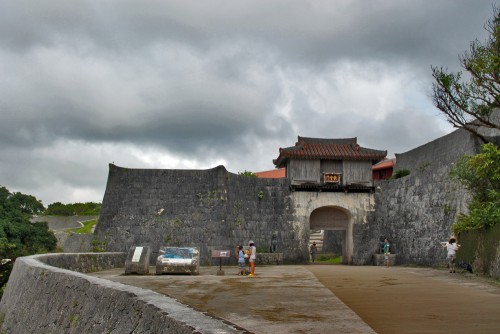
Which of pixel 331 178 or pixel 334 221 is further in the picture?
pixel 334 221

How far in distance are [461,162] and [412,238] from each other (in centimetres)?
603

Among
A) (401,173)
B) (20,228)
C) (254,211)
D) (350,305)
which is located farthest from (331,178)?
(350,305)

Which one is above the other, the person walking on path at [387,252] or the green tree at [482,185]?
the green tree at [482,185]

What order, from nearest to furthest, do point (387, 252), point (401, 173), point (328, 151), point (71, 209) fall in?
1. point (387, 252)
2. point (401, 173)
3. point (328, 151)
4. point (71, 209)

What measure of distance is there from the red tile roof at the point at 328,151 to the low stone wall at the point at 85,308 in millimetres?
17223

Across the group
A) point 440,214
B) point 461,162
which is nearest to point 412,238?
point 440,214

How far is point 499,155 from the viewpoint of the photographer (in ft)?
54.0

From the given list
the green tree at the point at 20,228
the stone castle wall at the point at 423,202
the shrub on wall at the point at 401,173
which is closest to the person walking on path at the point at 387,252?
the stone castle wall at the point at 423,202

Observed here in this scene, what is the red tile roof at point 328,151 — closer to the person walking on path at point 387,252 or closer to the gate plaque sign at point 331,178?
the gate plaque sign at point 331,178

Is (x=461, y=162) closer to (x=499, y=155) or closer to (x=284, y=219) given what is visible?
(x=499, y=155)

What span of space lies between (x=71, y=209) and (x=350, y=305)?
57.6 m

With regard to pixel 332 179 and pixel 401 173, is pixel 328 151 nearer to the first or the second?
pixel 332 179

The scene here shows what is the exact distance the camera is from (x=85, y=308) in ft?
20.7

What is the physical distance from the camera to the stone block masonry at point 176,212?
80.7 ft
